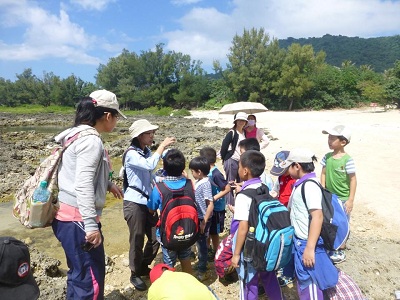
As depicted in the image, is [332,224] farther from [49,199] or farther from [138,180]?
[49,199]

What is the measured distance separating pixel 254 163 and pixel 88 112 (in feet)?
4.68

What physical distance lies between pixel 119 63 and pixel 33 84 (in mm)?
23297

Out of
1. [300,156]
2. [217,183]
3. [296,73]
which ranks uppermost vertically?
[296,73]

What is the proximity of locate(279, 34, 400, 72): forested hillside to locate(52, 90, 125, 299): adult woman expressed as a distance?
146 m

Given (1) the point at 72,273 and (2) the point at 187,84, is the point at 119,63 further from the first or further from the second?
(1) the point at 72,273

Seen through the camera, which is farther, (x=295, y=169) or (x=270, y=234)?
(x=295, y=169)

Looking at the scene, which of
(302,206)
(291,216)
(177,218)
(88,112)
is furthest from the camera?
(177,218)

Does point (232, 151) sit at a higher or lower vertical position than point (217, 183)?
higher

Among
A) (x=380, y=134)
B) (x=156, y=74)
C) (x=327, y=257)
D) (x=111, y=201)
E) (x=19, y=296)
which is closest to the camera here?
(x=19, y=296)

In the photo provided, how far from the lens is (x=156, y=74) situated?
190 feet

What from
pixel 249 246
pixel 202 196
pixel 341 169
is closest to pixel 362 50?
pixel 341 169

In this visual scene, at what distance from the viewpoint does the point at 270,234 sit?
2490mm

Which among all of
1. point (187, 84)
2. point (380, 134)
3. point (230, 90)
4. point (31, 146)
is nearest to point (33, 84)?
point (187, 84)

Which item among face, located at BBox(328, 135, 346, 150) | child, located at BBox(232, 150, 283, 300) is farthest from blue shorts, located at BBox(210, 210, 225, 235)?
face, located at BBox(328, 135, 346, 150)
